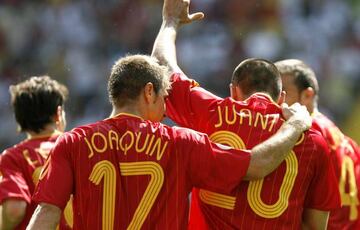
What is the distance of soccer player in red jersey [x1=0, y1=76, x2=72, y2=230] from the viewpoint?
6.51 m

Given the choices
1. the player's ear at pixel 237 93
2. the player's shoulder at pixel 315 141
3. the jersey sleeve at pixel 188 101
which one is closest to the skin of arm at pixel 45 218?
the jersey sleeve at pixel 188 101

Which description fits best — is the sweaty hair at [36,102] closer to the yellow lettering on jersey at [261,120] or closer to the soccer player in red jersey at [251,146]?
the soccer player in red jersey at [251,146]

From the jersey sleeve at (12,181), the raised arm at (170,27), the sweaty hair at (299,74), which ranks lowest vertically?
the jersey sleeve at (12,181)

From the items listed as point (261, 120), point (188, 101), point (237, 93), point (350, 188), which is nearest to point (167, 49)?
point (188, 101)

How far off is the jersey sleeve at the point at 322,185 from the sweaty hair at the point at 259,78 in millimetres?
403

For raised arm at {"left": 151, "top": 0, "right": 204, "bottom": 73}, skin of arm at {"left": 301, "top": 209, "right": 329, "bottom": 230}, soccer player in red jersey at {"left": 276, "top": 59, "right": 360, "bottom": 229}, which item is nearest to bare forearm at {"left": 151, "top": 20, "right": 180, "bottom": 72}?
raised arm at {"left": 151, "top": 0, "right": 204, "bottom": 73}

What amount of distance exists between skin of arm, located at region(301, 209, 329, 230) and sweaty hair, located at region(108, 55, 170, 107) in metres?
1.15

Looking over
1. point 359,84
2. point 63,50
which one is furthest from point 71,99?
point 359,84

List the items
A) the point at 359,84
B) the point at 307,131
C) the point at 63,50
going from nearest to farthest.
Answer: the point at 307,131 → the point at 359,84 → the point at 63,50

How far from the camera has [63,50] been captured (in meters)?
15.0

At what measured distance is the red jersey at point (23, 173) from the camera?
6516mm

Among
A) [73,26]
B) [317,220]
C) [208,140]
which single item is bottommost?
[317,220]

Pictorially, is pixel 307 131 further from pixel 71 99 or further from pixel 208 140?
pixel 71 99

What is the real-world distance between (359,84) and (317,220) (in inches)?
314
